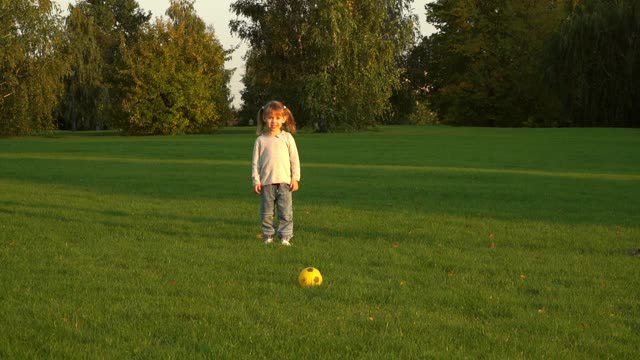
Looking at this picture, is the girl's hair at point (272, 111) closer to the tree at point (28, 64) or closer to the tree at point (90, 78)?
the tree at point (28, 64)

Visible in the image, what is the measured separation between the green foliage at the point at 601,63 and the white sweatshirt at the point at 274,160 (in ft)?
144

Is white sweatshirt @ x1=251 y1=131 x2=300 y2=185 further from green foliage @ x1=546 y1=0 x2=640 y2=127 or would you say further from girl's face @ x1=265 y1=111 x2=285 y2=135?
green foliage @ x1=546 y1=0 x2=640 y2=127

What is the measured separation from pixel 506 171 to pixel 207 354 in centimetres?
1659

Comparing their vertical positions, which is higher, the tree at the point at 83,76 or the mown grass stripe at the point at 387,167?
the tree at the point at 83,76

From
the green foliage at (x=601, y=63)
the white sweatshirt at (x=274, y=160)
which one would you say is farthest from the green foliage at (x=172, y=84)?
the white sweatshirt at (x=274, y=160)

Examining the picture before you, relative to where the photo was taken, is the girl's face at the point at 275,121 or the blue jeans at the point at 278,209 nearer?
the blue jeans at the point at 278,209

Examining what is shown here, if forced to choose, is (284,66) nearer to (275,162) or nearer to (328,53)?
(328,53)

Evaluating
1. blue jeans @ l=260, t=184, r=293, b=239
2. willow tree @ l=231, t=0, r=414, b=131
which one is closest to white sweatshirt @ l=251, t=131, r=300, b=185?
blue jeans @ l=260, t=184, r=293, b=239

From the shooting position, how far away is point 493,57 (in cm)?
7575

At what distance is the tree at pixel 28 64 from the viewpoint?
4825 cm

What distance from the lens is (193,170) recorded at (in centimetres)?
2069

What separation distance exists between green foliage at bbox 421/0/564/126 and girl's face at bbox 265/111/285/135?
62485 mm

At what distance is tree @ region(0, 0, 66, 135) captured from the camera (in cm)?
4825

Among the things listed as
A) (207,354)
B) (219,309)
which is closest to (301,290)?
(219,309)
